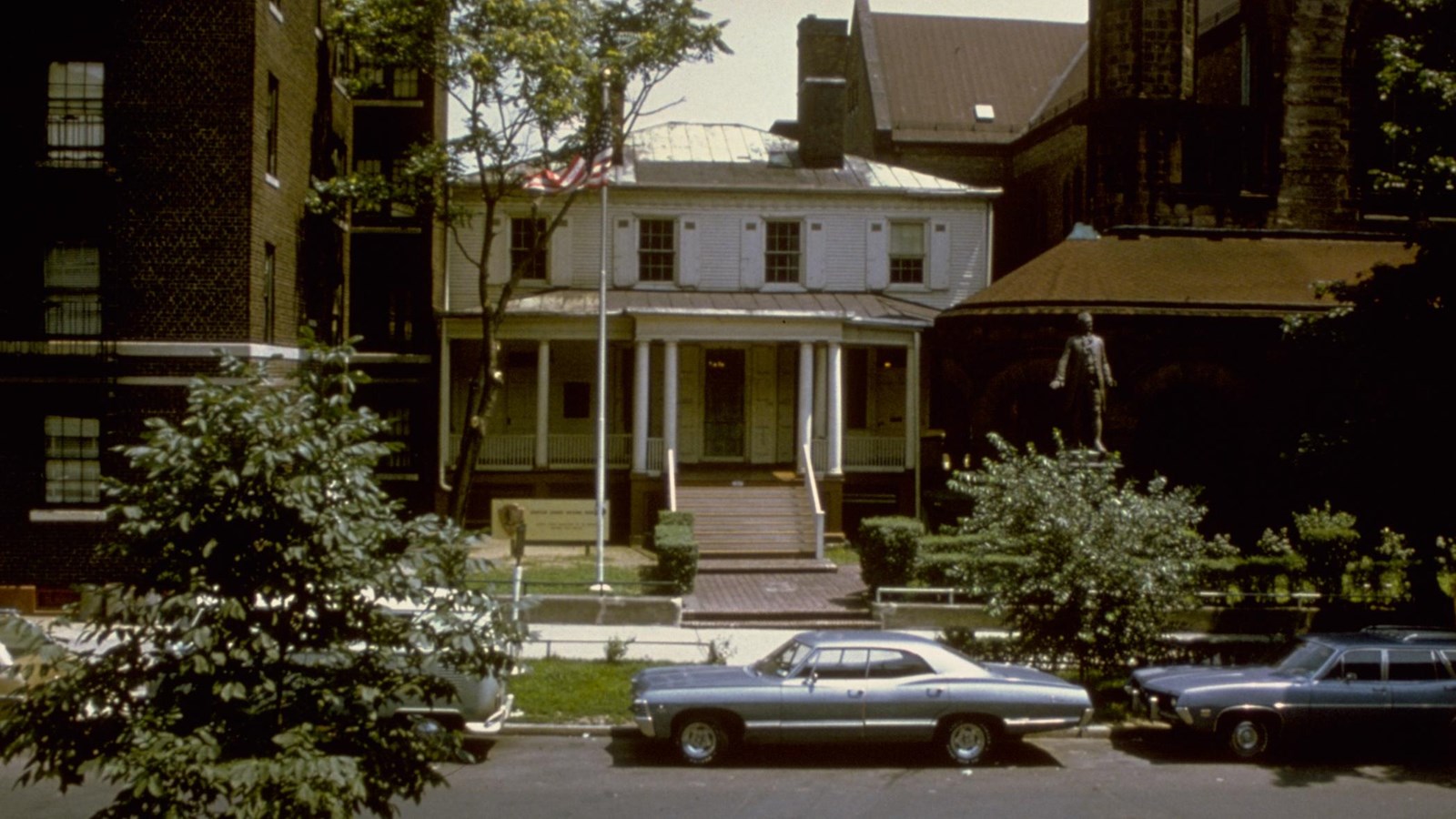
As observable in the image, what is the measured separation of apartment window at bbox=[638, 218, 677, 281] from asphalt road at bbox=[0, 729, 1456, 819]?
65.5 ft

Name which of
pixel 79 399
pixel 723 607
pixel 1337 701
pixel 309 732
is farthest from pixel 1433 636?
pixel 79 399

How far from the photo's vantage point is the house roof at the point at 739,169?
34.8 meters

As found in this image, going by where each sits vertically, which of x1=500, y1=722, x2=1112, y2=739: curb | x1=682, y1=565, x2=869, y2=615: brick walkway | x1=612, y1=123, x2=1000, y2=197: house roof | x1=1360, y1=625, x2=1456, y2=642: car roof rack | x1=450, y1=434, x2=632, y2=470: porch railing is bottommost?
x1=500, y1=722, x2=1112, y2=739: curb

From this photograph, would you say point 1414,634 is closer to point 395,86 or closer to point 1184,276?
point 1184,276

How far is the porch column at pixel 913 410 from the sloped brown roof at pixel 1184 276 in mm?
2052

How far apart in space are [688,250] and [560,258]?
3.15 meters

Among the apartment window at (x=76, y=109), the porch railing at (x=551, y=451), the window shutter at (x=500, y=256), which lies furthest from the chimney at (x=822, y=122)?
the apartment window at (x=76, y=109)

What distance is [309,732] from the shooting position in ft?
25.4

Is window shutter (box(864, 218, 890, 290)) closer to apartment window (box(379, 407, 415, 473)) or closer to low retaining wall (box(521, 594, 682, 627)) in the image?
apartment window (box(379, 407, 415, 473))

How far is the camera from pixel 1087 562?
17.2m

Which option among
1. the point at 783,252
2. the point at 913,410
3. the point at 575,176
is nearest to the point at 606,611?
the point at 575,176

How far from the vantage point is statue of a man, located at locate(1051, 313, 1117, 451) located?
25.9 m

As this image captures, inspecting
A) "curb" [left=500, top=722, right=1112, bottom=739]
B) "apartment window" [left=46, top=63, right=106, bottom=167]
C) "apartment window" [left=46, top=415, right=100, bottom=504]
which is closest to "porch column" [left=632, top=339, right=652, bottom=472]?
"apartment window" [left=46, top=415, right=100, bottom=504]

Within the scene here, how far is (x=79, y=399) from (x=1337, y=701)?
19783mm
